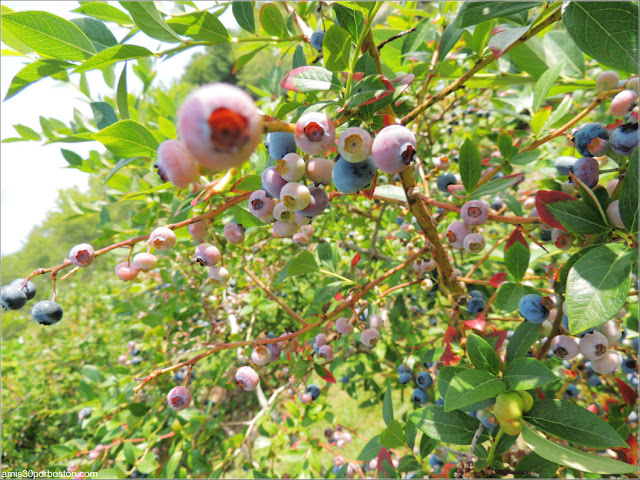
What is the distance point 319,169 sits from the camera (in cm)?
56

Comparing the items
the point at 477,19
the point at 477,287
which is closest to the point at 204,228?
the point at 477,19

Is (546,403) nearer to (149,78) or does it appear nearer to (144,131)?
(144,131)

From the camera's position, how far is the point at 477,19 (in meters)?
0.61

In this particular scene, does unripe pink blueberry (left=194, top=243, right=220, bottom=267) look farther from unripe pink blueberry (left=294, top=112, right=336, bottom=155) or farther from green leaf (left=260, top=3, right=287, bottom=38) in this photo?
green leaf (left=260, top=3, right=287, bottom=38)

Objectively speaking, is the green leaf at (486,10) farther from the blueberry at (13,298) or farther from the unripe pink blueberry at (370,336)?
the blueberry at (13,298)

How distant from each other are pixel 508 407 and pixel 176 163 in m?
0.72

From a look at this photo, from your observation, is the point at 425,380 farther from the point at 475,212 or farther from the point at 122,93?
the point at 122,93

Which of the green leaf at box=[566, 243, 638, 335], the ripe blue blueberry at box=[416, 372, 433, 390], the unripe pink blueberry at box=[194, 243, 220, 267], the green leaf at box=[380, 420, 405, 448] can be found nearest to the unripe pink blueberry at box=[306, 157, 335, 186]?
the unripe pink blueberry at box=[194, 243, 220, 267]

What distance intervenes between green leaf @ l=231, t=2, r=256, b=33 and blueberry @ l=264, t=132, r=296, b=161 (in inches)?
19.9

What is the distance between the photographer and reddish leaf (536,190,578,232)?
0.60m

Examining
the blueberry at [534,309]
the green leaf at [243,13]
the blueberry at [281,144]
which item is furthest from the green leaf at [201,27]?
the blueberry at [534,309]

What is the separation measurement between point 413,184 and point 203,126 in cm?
56

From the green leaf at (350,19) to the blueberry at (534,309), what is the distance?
0.70 m

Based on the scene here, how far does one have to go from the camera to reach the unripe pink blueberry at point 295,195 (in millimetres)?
521
